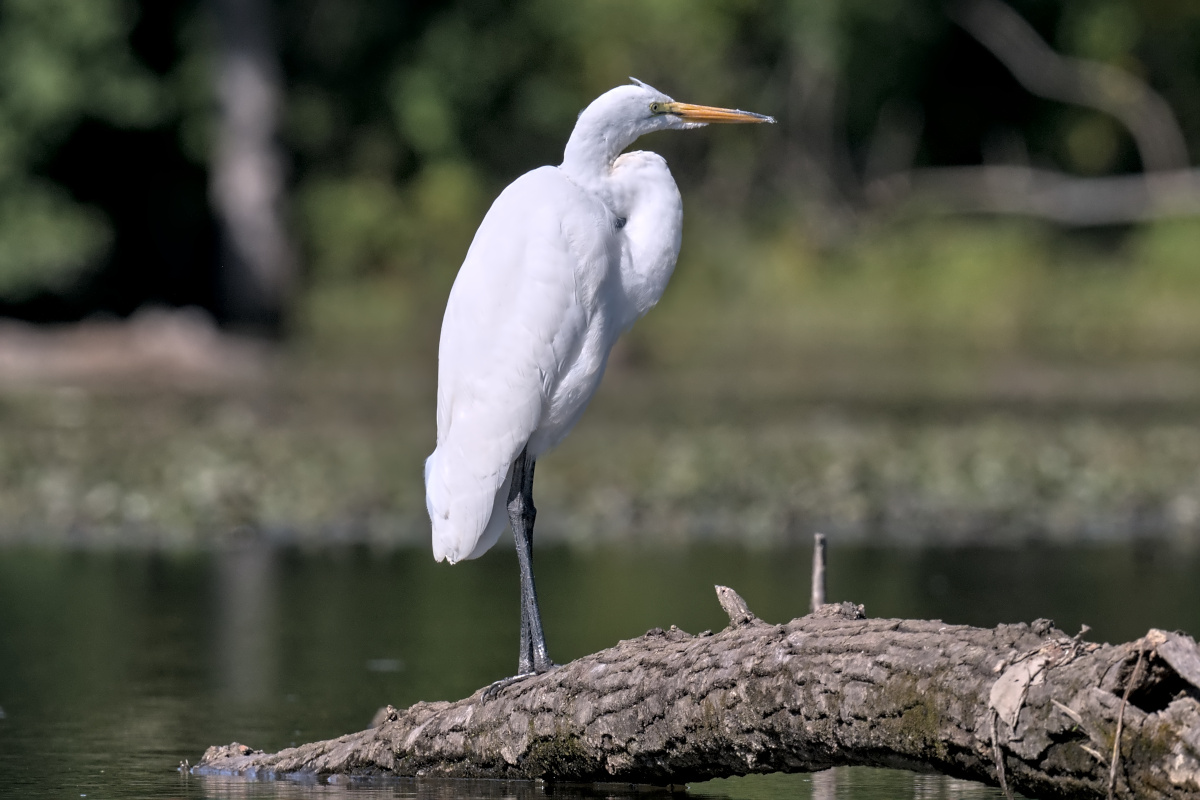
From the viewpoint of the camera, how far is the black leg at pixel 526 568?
4902 millimetres

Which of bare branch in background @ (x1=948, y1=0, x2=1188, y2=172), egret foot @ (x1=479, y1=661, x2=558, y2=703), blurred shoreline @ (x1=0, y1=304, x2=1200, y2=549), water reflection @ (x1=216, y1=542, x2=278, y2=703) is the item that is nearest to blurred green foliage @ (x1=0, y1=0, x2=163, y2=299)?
blurred shoreline @ (x1=0, y1=304, x2=1200, y2=549)

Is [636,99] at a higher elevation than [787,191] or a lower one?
lower

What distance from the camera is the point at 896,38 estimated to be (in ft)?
85.3

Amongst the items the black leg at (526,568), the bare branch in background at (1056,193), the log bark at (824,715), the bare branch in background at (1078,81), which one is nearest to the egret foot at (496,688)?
the log bark at (824,715)

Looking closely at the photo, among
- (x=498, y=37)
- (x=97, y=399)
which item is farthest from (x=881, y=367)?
(x=498, y=37)

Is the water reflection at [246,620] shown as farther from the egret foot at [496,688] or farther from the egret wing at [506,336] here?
the egret foot at [496,688]

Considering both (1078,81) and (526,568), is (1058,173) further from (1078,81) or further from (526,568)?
(526,568)

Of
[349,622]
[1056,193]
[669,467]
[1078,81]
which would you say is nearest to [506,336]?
[349,622]

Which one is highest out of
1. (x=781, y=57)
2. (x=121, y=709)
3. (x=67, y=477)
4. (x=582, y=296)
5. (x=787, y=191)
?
(x=781, y=57)

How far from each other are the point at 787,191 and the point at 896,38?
8.71 feet

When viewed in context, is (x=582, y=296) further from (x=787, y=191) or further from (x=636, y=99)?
(x=787, y=191)

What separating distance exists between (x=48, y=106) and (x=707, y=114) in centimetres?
1843

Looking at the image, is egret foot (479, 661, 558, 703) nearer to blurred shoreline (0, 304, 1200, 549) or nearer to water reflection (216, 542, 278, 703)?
water reflection (216, 542, 278, 703)

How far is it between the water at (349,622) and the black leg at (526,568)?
1.30 feet
